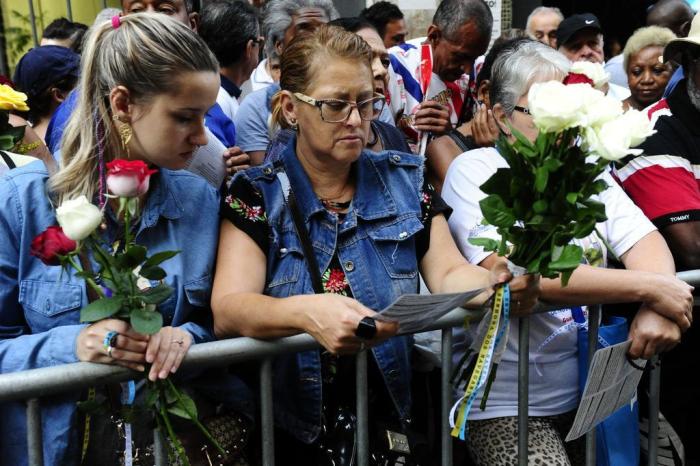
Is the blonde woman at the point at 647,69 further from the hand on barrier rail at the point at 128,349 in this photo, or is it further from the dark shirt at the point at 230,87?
the hand on barrier rail at the point at 128,349

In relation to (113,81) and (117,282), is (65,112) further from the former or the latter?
(117,282)

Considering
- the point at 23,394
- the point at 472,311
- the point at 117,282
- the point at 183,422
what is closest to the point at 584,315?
the point at 472,311

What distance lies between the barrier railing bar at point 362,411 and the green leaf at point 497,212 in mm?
A: 514

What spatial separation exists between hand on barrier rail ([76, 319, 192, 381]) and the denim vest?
0.47 m

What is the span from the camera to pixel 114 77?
7.84 ft

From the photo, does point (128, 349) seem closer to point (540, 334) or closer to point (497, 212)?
point (497, 212)

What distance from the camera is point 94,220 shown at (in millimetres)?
1912

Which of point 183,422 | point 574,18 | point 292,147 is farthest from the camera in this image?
point 574,18

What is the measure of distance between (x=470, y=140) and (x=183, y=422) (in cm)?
168

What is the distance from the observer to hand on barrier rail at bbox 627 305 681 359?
2.62m

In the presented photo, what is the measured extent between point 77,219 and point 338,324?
69cm

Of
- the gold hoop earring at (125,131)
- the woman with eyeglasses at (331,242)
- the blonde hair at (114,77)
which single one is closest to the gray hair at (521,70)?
the woman with eyeglasses at (331,242)

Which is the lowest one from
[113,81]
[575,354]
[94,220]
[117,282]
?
[575,354]

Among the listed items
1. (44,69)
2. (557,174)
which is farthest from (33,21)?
(557,174)
